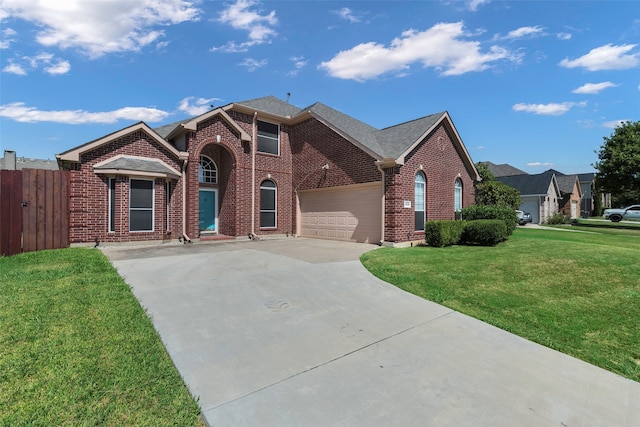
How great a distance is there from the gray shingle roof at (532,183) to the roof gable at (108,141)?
34821 mm

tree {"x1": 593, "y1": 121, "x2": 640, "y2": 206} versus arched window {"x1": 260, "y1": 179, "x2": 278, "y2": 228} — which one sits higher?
tree {"x1": 593, "y1": 121, "x2": 640, "y2": 206}

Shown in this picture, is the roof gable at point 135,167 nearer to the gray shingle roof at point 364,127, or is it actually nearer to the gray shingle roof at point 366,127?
the gray shingle roof at point 364,127

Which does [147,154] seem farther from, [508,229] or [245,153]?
[508,229]

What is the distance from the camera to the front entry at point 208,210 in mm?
15584

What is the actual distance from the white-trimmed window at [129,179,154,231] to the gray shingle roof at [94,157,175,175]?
1.56ft

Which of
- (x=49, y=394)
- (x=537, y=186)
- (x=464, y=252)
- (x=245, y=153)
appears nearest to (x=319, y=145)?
(x=245, y=153)

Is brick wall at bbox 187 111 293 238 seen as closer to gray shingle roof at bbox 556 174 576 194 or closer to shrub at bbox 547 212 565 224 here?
shrub at bbox 547 212 565 224

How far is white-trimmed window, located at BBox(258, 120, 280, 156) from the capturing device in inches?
624

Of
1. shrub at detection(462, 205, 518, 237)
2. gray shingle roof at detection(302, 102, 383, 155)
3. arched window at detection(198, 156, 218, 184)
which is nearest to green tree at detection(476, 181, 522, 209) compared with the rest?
shrub at detection(462, 205, 518, 237)

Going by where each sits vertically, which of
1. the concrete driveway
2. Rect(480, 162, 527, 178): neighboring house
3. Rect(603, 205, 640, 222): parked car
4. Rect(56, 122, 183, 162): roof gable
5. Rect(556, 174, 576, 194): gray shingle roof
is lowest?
the concrete driveway

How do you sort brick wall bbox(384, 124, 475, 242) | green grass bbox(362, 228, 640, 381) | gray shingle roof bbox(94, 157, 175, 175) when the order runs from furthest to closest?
brick wall bbox(384, 124, 475, 242) < gray shingle roof bbox(94, 157, 175, 175) < green grass bbox(362, 228, 640, 381)

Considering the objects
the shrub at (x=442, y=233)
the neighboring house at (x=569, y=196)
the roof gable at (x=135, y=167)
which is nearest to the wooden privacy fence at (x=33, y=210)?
the roof gable at (x=135, y=167)

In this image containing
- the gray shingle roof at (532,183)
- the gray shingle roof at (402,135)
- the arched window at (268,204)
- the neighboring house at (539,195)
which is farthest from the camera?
the gray shingle roof at (532,183)

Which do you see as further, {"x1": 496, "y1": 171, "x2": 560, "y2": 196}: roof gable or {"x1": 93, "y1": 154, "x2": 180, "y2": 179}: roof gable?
{"x1": 496, "y1": 171, "x2": 560, "y2": 196}: roof gable
